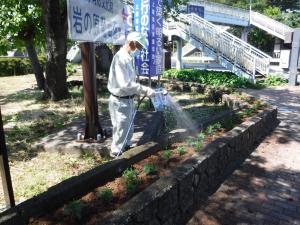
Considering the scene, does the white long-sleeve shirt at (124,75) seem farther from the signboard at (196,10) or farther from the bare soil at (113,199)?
the signboard at (196,10)

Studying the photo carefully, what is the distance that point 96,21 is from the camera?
15.3ft

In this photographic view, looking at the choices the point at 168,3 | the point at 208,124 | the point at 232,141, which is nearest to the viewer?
the point at 232,141

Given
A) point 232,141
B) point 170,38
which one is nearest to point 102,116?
point 232,141

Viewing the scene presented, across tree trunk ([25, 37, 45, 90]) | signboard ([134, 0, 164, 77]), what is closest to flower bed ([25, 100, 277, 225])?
signboard ([134, 0, 164, 77])

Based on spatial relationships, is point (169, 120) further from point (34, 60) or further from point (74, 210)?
point (34, 60)

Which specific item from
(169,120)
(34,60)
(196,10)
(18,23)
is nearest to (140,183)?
(169,120)

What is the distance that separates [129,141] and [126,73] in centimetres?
112

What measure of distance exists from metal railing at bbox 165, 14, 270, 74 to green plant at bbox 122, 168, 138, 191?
1277cm

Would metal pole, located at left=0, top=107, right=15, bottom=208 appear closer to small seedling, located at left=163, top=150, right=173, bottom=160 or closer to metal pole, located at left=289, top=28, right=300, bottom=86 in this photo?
small seedling, located at left=163, top=150, right=173, bottom=160

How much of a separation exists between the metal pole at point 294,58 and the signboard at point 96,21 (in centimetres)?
1131

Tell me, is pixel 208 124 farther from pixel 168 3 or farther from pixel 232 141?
pixel 168 3

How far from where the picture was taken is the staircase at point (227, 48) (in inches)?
626

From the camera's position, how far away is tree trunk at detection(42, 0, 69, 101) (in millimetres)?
9094

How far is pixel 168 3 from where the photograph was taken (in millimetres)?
12344
